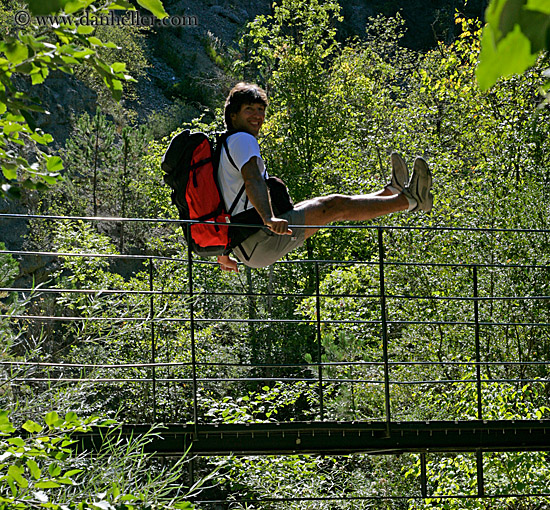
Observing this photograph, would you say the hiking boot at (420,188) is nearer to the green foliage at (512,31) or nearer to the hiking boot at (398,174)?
the hiking boot at (398,174)

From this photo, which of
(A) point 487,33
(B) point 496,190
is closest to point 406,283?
(B) point 496,190

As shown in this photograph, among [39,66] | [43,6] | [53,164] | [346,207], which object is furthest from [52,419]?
[346,207]

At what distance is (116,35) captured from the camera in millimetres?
22297

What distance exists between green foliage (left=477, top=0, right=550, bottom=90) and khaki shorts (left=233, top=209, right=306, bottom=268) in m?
2.81

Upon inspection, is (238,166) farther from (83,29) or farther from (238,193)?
(83,29)

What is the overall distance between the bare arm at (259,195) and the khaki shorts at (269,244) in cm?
17

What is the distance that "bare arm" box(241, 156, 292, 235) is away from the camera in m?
→ 3.06

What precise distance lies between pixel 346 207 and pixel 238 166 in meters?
0.64

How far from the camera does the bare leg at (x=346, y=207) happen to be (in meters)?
3.43

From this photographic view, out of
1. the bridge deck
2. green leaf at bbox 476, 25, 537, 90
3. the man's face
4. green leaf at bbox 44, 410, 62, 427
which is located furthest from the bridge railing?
green leaf at bbox 476, 25, 537, 90

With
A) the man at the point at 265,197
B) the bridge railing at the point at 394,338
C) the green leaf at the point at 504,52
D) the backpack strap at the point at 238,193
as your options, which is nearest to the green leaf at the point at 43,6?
the green leaf at the point at 504,52

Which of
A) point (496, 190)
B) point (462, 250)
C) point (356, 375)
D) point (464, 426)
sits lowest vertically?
point (356, 375)

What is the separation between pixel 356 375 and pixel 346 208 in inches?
330

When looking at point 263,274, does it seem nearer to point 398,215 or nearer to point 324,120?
point 324,120
